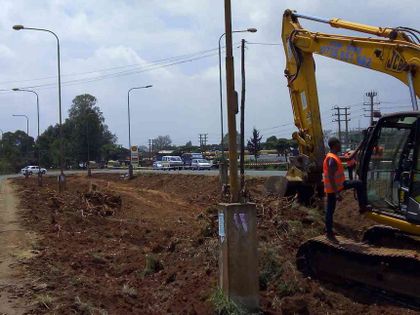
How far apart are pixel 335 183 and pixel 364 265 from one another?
147cm

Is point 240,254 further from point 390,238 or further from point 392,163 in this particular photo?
point 390,238

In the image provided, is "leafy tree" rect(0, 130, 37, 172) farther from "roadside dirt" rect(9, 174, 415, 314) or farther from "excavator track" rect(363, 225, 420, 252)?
"excavator track" rect(363, 225, 420, 252)

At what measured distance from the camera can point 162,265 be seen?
10891mm

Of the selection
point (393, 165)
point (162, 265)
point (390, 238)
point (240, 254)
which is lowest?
point (162, 265)

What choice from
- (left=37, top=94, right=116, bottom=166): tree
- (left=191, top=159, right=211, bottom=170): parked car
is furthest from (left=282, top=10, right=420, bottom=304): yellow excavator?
(left=37, top=94, right=116, bottom=166): tree

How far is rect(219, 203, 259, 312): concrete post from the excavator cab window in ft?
9.66

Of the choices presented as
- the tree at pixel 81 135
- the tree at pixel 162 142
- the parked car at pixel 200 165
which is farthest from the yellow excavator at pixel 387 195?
the tree at pixel 162 142

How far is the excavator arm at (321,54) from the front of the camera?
10.4m

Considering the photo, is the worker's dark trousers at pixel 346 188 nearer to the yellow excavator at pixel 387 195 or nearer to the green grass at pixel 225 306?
the yellow excavator at pixel 387 195

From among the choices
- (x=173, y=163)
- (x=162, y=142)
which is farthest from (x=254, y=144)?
(x=162, y=142)

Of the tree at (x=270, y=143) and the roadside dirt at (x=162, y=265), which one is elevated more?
the tree at (x=270, y=143)

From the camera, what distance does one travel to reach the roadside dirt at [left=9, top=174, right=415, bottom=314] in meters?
8.19

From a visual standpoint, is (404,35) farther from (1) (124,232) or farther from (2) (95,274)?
(1) (124,232)

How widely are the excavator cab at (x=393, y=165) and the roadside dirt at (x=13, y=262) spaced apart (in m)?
5.62
